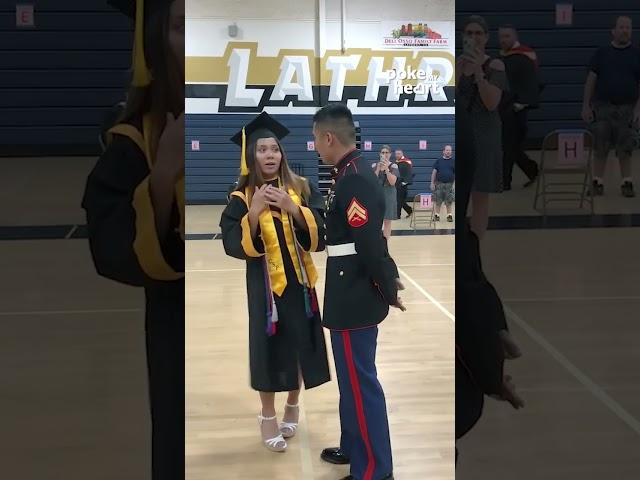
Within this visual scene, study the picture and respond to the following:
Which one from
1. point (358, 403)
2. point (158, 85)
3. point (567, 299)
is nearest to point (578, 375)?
point (567, 299)

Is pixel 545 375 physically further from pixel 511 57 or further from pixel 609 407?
pixel 511 57

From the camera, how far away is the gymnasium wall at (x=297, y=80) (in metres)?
0.50

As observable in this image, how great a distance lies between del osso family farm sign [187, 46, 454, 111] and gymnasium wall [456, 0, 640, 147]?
0.08 m

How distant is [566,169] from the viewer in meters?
0.51

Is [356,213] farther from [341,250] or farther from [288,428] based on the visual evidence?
[288,428]

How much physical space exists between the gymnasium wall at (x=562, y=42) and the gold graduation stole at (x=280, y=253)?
196 millimetres

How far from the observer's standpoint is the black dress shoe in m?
0.57

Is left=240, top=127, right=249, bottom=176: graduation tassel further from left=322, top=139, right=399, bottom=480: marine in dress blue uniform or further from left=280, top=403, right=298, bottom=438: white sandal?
left=280, top=403, right=298, bottom=438: white sandal

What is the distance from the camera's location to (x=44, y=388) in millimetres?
639

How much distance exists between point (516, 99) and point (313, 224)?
19cm

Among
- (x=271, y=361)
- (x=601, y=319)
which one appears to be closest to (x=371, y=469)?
(x=271, y=361)

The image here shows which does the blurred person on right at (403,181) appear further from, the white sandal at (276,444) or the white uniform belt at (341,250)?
the white sandal at (276,444)

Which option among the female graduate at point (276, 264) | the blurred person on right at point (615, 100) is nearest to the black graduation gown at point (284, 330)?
the female graduate at point (276, 264)

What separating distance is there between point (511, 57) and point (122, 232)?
0.91 ft
